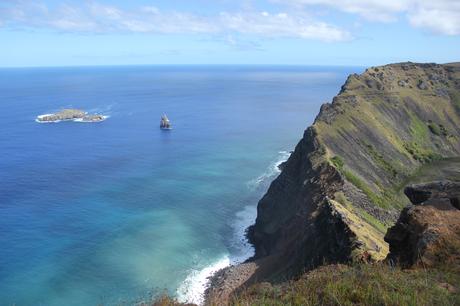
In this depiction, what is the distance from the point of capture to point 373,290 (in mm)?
19203

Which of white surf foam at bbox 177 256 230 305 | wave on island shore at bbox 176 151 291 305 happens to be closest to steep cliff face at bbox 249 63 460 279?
wave on island shore at bbox 176 151 291 305

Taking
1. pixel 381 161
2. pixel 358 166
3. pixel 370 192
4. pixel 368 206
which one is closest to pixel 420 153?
pixel 381 161

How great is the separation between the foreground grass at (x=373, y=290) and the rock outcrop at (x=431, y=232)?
6.88 ft

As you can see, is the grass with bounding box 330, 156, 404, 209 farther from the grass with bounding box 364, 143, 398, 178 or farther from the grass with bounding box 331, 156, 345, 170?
the grass with bounding box 364, 143, 398, 178

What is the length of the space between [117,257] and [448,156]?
9300cm

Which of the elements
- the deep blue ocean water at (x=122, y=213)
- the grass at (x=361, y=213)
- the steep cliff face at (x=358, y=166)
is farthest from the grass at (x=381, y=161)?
the grass at (x=361, y=213)

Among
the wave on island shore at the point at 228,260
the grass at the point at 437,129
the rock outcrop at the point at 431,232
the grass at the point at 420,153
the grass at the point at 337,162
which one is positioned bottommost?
the wave on island shore at the point at 228,260

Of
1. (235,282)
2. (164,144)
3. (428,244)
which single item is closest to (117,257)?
(235,282)

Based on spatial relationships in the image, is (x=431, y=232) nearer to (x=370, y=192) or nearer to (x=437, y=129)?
(x=370, y=192)

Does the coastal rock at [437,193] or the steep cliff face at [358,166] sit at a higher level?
the coastal rock at [437,193]

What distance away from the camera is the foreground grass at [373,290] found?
1847 cm

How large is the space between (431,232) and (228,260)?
51.5 metres

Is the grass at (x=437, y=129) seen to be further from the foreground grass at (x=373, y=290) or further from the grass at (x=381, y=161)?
the foreground grass at (x=373, y=290)

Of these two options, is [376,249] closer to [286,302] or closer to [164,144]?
[286,302]
